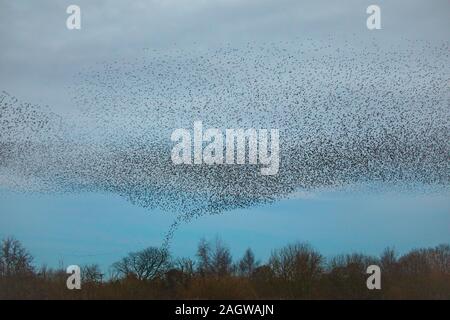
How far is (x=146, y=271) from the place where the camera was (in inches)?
734

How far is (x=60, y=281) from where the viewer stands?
17.7 meters
